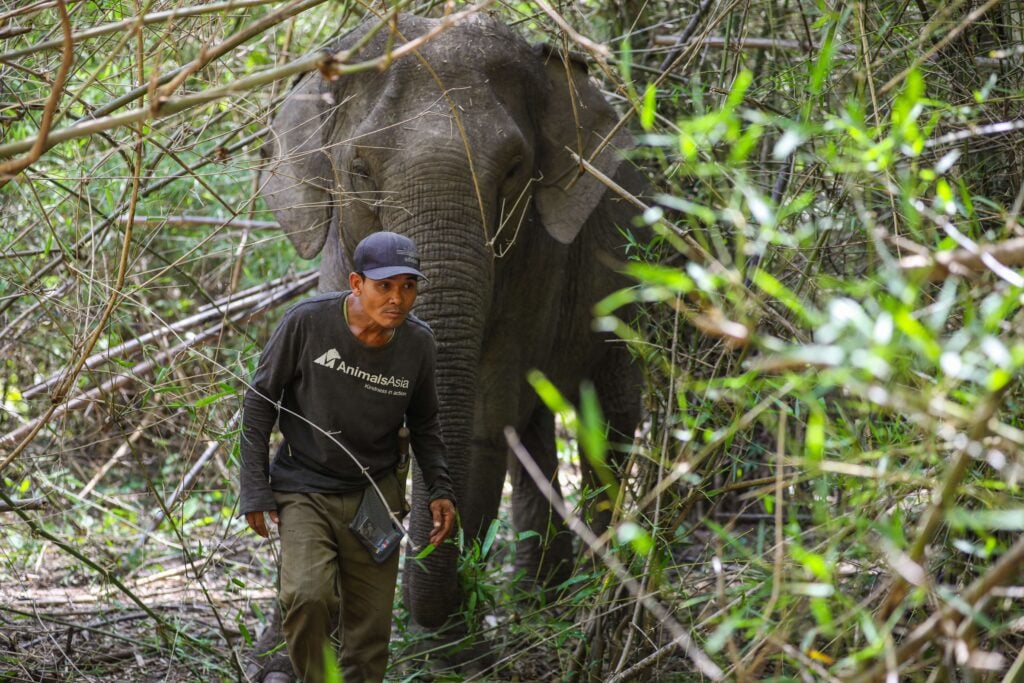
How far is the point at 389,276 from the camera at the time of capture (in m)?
3.85

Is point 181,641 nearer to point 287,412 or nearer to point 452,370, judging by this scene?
point 287,412

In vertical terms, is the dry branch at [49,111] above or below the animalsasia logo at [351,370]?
above

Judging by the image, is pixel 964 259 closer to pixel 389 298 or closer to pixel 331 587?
pixel 389 298

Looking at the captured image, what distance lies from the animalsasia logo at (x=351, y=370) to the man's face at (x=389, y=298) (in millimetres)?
186

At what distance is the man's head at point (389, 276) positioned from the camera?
3.89m

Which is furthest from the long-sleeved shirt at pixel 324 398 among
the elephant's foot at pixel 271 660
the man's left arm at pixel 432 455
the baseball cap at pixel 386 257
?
the elephant's foot at pixel 271 660

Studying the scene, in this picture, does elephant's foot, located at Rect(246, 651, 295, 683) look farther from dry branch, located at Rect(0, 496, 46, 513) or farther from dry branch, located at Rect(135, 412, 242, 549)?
dry branch, located at Rect(0, 496, 46, 513)

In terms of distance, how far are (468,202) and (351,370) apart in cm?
100

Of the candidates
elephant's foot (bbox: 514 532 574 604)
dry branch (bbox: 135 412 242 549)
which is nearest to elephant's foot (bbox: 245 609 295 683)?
dry branch (bbox: 135 412 242 549)

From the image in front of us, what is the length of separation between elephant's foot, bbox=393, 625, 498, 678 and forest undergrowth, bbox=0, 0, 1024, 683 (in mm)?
59

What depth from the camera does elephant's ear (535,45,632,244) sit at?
5.34 meters

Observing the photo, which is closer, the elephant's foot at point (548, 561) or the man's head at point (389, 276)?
the man's head at point (389, 276)

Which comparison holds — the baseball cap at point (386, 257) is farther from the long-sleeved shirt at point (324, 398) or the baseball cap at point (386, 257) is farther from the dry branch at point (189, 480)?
the dry branch at point (189, 480)

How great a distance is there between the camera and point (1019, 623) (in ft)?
9.39
